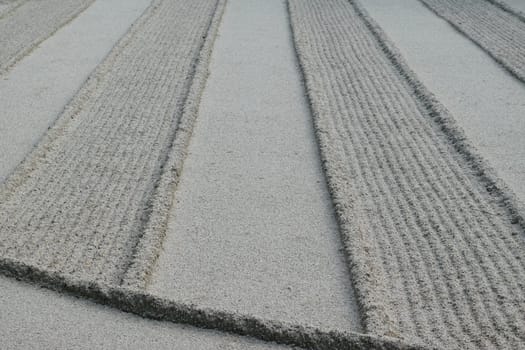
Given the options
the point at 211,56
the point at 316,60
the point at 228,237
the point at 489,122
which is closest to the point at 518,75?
the point at 489,122

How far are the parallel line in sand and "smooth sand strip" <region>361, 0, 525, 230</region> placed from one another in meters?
2.32

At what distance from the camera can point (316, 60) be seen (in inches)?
316

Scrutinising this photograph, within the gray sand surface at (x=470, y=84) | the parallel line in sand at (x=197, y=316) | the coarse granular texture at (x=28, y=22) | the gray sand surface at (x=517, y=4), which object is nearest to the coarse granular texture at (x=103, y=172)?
the parallel line in sand at (x=197, y=316)

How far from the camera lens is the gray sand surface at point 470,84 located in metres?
5.62

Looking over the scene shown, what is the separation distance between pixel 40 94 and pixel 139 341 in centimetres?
455

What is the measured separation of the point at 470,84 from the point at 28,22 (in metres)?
7.20

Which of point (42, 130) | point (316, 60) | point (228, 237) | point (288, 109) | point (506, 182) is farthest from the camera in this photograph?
point (316, 60)

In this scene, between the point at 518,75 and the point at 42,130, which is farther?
the point at 518,75

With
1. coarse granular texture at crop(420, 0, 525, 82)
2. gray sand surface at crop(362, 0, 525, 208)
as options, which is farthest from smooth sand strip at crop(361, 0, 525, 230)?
coarse granular texture at crop(420, 0, 525, 82)

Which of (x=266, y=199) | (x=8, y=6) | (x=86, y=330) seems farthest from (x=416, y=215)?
(x=8, y=6)

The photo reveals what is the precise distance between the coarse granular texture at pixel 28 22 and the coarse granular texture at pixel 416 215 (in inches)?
170

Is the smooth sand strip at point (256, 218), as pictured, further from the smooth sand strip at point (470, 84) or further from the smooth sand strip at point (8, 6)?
the smooth sand strip at point (8, 6)

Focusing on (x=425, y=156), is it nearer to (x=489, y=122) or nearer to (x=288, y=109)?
(x=489, y=122)

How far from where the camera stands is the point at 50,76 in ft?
25.0
